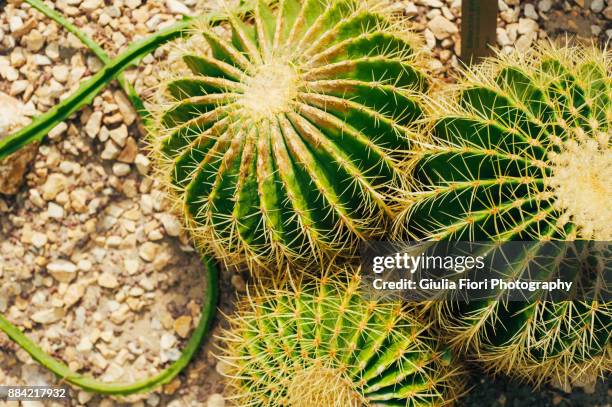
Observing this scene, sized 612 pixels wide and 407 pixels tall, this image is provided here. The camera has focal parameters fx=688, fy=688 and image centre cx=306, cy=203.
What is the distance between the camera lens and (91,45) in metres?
2.25

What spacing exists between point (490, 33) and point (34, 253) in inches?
62.9

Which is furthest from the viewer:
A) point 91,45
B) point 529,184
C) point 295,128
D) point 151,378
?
point 91,45

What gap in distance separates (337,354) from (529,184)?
22.0 inches

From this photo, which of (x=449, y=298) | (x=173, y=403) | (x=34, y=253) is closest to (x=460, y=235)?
(x=449, y=298)

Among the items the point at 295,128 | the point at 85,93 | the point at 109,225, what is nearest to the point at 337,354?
the point at 295,128

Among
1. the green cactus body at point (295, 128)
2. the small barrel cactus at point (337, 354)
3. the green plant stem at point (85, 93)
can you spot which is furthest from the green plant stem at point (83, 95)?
the small barrel cactus at point (337, 354)

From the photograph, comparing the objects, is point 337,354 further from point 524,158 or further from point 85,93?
point 85,93

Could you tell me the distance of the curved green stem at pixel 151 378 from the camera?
2.12 m

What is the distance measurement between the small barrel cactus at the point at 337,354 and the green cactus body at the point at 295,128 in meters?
0.14

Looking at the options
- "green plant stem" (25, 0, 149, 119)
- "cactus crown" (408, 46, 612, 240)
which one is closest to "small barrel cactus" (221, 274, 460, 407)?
"cactus crown" (408, 46, 612, 240)

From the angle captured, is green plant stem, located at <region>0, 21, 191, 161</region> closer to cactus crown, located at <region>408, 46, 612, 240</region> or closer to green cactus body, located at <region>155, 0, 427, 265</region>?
green cactus body, located at <region>155, 0, 427, 265</region>

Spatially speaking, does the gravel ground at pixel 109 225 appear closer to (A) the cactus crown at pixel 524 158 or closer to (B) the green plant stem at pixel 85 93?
(B) the green plant stem at pixel 85 93

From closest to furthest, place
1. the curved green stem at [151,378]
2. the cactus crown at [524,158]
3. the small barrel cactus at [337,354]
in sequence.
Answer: the cactus crown at [524,158] → the small barrel cactus at [337,354] → the curved green stem at [151,378]

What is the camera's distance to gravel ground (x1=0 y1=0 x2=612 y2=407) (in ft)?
7.20
